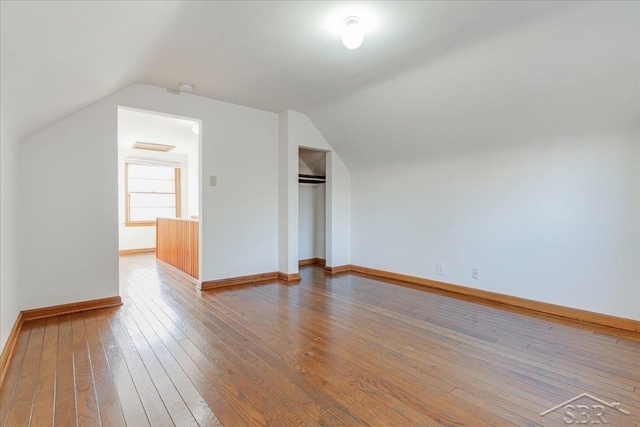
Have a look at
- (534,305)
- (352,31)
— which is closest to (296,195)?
(352,31)

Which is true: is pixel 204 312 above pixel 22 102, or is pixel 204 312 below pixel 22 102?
below

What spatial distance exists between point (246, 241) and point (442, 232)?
2503mm

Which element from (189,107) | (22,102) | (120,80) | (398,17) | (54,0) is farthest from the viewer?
(189,107)

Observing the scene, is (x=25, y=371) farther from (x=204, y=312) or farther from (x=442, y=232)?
(x=442, y=232)

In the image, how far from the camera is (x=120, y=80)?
8.96 ft

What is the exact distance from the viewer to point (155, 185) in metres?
7.31

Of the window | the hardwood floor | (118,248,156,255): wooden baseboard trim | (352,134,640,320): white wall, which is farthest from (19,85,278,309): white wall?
(118,248,156,255): wooden baseboard trim

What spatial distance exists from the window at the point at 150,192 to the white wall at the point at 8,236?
4630 millimetres

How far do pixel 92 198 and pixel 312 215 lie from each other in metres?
3.26

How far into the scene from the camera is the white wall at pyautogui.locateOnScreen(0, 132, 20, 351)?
1.97 m

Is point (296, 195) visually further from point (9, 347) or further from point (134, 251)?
point (134, 251)

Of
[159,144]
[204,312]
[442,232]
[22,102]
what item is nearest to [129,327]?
[204,312]

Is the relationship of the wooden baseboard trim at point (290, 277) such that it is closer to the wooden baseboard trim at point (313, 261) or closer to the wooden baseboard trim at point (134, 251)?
the wooden baseboard trim at point (313, 261)

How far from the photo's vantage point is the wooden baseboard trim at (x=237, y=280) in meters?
3.74
